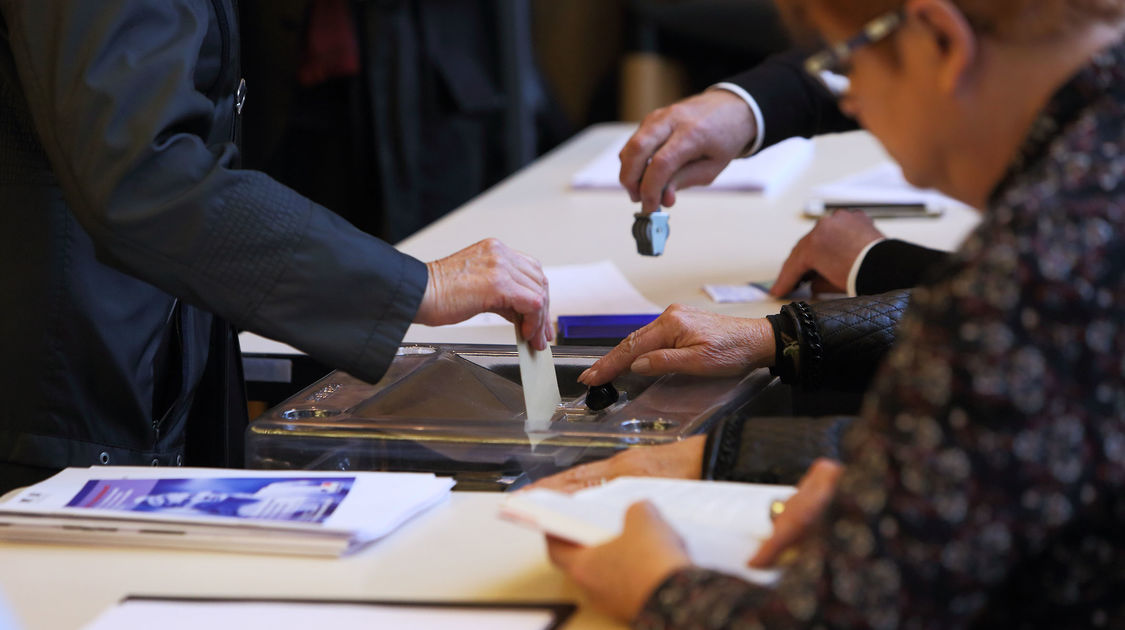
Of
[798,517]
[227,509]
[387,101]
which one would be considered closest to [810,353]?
[798,517]

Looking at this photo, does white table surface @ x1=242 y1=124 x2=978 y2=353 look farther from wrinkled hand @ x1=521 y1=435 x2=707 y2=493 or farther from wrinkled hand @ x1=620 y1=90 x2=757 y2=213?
wrinkled hand @ x1=521 y1=435 x2=707 y2=493

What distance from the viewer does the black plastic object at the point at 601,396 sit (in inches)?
50.7

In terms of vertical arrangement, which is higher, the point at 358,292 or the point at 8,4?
the point at 8,4

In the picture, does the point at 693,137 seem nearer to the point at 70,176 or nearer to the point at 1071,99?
the point at 70,176

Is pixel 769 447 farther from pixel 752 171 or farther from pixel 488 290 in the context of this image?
pixel 752 171

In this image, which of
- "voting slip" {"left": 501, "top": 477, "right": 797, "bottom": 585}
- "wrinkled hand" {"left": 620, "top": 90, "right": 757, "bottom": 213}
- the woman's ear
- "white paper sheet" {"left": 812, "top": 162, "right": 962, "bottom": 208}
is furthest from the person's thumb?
the woman's ear

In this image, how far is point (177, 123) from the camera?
1179mm

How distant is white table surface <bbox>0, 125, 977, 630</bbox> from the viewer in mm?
874

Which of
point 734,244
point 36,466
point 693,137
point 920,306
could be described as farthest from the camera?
point 734,244

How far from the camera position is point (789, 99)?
6.30 feet

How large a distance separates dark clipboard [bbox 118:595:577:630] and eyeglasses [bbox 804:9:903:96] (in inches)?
15.7

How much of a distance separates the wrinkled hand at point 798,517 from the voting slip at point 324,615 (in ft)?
0.46

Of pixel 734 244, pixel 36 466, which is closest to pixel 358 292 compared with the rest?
pixel 36 466

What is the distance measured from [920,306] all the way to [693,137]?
3.61ft
